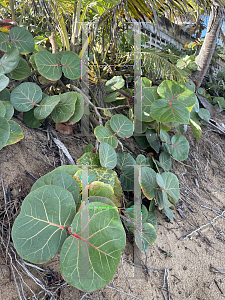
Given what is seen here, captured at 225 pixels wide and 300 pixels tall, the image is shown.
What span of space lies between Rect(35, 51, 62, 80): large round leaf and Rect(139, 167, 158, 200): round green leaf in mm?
794

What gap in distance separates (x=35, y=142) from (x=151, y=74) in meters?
1.60

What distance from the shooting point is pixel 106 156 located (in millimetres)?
1047

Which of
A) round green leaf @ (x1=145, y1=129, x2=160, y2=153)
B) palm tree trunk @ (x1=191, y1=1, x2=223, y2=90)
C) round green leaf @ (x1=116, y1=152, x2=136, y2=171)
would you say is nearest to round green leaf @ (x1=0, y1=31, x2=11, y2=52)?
round green leaf @ (x1=116, y1=152, x2=136, y2=171)

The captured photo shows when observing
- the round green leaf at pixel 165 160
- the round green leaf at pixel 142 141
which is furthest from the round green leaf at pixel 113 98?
the round green leaf at pixel 165 160

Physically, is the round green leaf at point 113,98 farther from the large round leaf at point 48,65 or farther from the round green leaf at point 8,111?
the round green leaf at point 8,111

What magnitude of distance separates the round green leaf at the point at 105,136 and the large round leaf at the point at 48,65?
0.43 meters

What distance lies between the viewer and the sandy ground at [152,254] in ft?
2.60

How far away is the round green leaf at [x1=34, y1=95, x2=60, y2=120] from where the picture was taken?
1.10 metres

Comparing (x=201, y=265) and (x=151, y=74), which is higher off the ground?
(x=151, y=74)

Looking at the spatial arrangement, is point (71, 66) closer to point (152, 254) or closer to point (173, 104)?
point (173, 104)

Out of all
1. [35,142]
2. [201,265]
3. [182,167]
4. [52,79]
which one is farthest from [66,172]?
[182,167]

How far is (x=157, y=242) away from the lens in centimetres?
123

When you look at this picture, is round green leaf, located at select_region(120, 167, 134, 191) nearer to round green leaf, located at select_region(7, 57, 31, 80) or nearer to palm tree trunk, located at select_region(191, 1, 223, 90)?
round green leaf, located at select_region(7, 57, 31, 80)

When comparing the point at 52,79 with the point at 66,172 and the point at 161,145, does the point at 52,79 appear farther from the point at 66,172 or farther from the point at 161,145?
the point at 161,145
